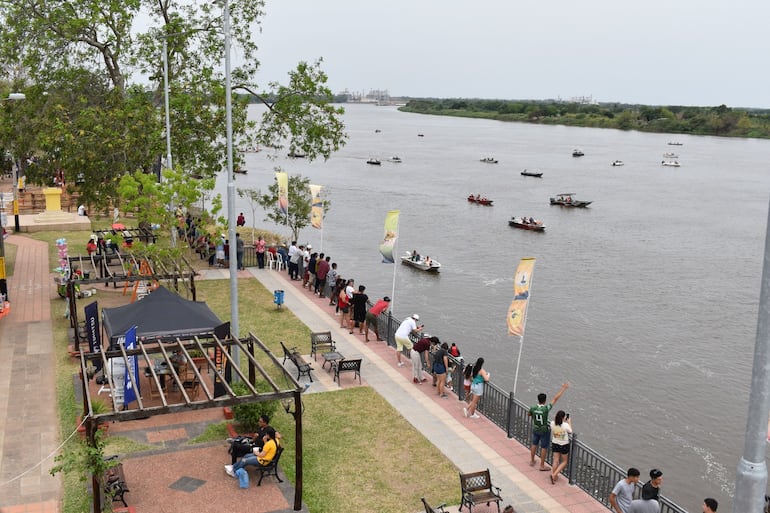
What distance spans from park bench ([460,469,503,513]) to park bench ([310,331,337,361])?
27.0 feet

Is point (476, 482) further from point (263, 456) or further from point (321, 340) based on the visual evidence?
point (321, 340)

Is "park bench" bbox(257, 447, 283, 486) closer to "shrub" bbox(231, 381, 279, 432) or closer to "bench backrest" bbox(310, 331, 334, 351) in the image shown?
"shrub" bbox(231, 381, 279, 432)

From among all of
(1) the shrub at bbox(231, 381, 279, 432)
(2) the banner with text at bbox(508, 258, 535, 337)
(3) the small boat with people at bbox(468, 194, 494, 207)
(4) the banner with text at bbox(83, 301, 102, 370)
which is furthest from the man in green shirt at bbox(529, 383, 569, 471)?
(3) the small boat with people at bbox(468, 194, 494, 207)

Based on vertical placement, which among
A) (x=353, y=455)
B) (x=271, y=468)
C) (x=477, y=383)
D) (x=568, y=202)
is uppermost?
(x=477, y=383)

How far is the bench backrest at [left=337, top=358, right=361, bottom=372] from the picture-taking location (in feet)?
61.5

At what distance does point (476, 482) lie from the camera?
1298 centimetres

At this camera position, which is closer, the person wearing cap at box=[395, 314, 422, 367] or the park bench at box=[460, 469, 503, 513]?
the park bench at box=[460, 469, 503, 513]

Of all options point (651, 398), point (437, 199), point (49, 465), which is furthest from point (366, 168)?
point (49, 465)

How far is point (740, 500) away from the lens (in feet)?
19.5

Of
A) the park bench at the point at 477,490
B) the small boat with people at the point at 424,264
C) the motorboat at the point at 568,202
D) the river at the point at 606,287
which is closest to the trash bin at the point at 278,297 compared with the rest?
the river at the point at 606,287

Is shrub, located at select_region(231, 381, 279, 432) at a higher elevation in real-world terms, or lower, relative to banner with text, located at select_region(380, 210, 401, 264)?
lower

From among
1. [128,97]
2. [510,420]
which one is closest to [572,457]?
[510,420]

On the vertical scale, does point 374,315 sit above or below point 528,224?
above

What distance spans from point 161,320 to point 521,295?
862 cm
